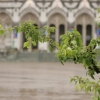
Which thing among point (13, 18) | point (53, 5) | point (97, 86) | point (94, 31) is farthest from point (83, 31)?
point (97, 86)

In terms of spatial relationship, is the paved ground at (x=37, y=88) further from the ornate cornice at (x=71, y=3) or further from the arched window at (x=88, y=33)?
the arched window at (x=88, y=33)

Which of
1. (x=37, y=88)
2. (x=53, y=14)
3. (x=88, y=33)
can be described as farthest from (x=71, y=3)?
(x=37, y=88)

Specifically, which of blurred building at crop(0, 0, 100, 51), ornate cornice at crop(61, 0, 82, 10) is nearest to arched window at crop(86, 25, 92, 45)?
blurred building at crop(0, 0, 100, 51)

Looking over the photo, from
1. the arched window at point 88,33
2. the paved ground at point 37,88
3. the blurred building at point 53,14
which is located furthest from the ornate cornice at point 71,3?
the paved ground at point 37,88

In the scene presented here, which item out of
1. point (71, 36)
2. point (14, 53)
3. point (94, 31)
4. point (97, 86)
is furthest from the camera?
point (94, 31)

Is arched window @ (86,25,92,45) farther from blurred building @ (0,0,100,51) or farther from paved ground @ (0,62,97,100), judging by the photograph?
paved ground @ (0,62,97,100)

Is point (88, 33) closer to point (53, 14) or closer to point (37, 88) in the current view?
point (53, 14)

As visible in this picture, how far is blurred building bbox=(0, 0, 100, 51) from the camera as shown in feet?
139

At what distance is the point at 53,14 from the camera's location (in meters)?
42.6

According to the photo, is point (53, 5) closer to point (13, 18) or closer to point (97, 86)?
point (13, 18)

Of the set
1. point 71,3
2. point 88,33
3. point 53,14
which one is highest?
point 71,3

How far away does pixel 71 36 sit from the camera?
12.7 feet

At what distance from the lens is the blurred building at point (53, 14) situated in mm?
42219

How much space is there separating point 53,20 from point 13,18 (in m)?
4.75
